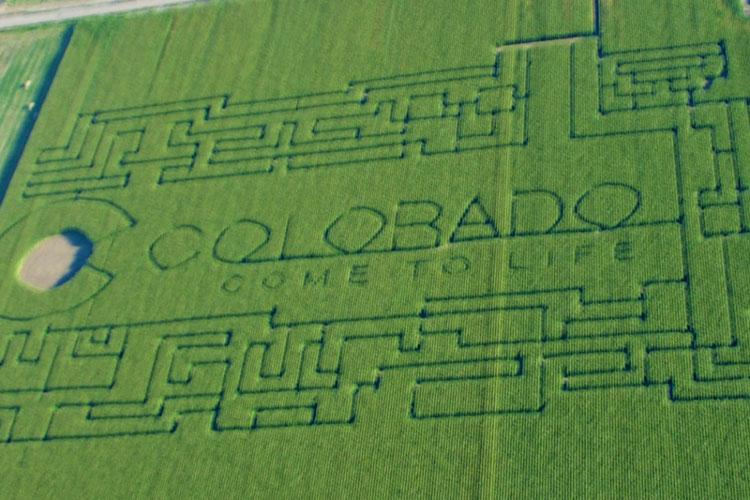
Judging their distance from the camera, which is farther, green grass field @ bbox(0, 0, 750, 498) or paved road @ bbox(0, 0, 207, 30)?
paved road @ bbox(0, 0, 207, 30)

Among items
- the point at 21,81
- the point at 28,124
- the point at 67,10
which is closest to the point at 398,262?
the point at 28,124

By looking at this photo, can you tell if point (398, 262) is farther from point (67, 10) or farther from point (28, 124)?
point (67, 10)

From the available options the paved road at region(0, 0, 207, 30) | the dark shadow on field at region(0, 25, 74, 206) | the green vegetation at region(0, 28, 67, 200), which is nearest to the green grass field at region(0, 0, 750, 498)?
the dark shadow on field at region(0, 25, 74, 206)

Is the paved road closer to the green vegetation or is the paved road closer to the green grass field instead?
the green vegetation

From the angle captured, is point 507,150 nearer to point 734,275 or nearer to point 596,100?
point 596,100

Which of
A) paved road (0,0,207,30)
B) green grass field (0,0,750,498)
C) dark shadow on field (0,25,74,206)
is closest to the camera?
green grass field (0,0,750,498)

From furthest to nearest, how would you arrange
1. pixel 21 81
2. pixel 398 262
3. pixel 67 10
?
pixel 67 10 → pixel 21 81 → pixel 398 262

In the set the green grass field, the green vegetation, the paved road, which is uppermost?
the paved road
